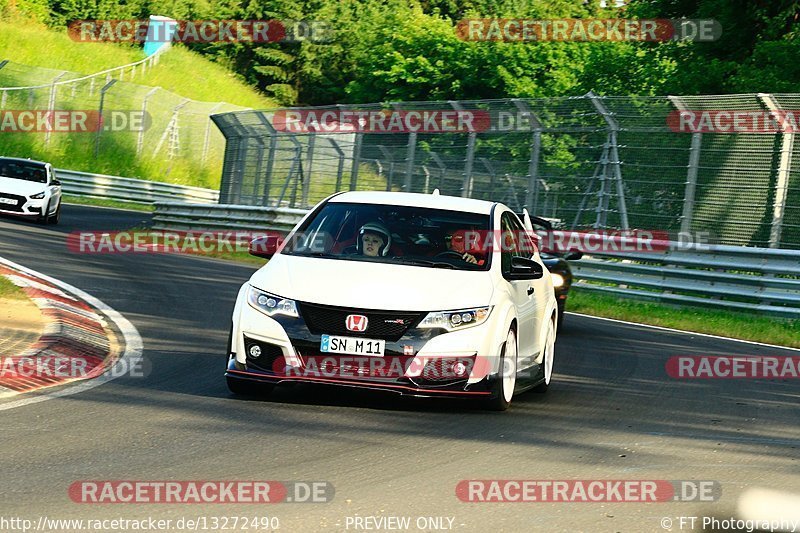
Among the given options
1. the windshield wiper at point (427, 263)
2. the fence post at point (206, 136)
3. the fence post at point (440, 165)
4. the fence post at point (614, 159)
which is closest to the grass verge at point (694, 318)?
the fence post at point (614, 159)

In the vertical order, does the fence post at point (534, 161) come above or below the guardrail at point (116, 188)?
above

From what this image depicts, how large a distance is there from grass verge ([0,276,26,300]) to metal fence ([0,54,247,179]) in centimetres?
3557

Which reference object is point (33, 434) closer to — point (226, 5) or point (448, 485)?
point (448, 485)

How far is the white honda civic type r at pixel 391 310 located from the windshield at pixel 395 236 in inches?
0.4

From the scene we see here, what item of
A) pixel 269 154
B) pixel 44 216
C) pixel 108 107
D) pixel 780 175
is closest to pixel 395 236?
pixel 780 175

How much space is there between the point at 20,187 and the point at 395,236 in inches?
852

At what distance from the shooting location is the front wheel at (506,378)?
9328 mm

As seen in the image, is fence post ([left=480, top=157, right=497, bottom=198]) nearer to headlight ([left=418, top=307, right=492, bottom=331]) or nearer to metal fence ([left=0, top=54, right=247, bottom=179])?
headlight ([left=418, top=307, right=492, bottom=331])

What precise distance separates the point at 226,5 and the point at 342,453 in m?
74.1

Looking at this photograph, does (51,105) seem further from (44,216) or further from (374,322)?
(374,322)

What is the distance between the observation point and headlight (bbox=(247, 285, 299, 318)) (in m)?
9.06

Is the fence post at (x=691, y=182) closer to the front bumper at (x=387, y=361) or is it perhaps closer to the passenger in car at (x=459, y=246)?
the passenger in car at (x=459, y=246)
